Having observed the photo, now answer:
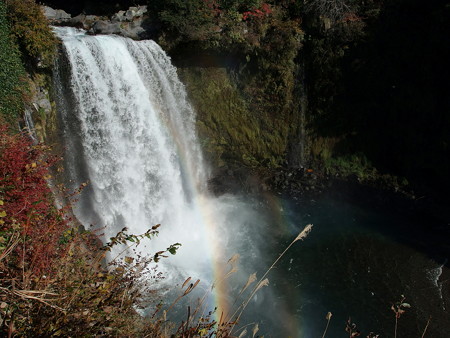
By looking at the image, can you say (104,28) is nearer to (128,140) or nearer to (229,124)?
(128,140)

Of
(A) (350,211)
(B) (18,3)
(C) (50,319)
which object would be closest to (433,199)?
(A) (350,211)

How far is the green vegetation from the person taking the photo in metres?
7.39

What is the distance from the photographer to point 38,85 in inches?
339

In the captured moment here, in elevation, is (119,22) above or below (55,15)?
below

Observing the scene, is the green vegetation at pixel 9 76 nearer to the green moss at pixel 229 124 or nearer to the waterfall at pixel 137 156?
the waterfall at pixel 137 156

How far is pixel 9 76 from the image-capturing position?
300 inches

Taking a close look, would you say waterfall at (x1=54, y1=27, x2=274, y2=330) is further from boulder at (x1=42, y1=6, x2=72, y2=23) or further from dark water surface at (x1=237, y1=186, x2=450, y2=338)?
boulder at (x1=42, y1=6, x2=72, y2=23)

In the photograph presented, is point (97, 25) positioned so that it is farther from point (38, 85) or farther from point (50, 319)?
point (50, 319)

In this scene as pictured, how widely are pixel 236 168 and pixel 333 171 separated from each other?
3762mm

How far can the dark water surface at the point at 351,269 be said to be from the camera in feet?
24.5

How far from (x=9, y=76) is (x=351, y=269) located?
9861 millimetres

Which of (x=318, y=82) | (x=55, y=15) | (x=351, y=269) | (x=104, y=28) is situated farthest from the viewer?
(x=318, y=82)

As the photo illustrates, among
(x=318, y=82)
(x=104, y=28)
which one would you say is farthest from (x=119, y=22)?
(x=318, y=82)

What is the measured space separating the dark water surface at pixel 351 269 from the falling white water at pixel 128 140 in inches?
89.9
